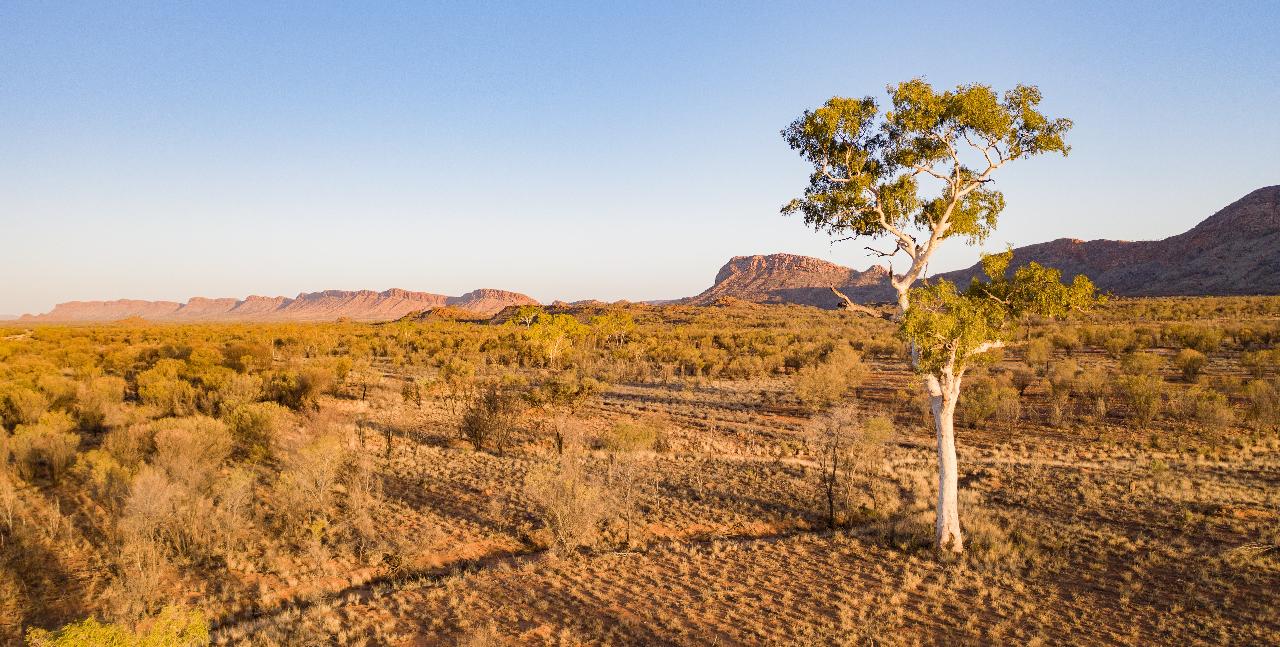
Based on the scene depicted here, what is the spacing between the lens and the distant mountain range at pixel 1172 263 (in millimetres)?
76688

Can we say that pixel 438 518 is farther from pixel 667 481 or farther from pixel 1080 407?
pixel 1080 407

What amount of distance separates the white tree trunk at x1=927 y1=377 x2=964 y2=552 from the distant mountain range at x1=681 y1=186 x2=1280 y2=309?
173ft

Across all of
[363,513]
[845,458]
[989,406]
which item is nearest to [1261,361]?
[989,406]

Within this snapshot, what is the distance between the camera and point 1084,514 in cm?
1155

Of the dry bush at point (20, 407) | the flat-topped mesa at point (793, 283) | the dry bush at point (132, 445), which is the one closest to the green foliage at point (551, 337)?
the dry bush at point (20, 407)

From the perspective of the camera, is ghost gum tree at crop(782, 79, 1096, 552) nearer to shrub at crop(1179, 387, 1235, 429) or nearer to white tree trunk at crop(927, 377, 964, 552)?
white tree trunk at crop(927, 377, 964, 552)

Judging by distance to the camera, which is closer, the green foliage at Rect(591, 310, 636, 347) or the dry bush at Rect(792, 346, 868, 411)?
the dry bush at Rect(792, 346, 868, 411)

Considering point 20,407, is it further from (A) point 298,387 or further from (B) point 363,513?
(B) point 363,513

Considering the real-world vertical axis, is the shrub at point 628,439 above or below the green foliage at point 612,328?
below

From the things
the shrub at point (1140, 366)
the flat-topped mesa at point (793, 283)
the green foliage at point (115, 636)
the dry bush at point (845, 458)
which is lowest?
the dry bush at point (845, 458)

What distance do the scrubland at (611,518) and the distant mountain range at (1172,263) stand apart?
45.0 m

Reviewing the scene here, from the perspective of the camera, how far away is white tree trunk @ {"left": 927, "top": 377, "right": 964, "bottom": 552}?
9.41 m

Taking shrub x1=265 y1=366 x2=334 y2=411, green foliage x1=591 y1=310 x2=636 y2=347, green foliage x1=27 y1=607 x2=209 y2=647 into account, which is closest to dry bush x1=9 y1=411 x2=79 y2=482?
shrub x1=265 y1=366 x2=334 y2=411

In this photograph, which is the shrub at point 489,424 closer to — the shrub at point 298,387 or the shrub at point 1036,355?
the shrub at point 298,387
